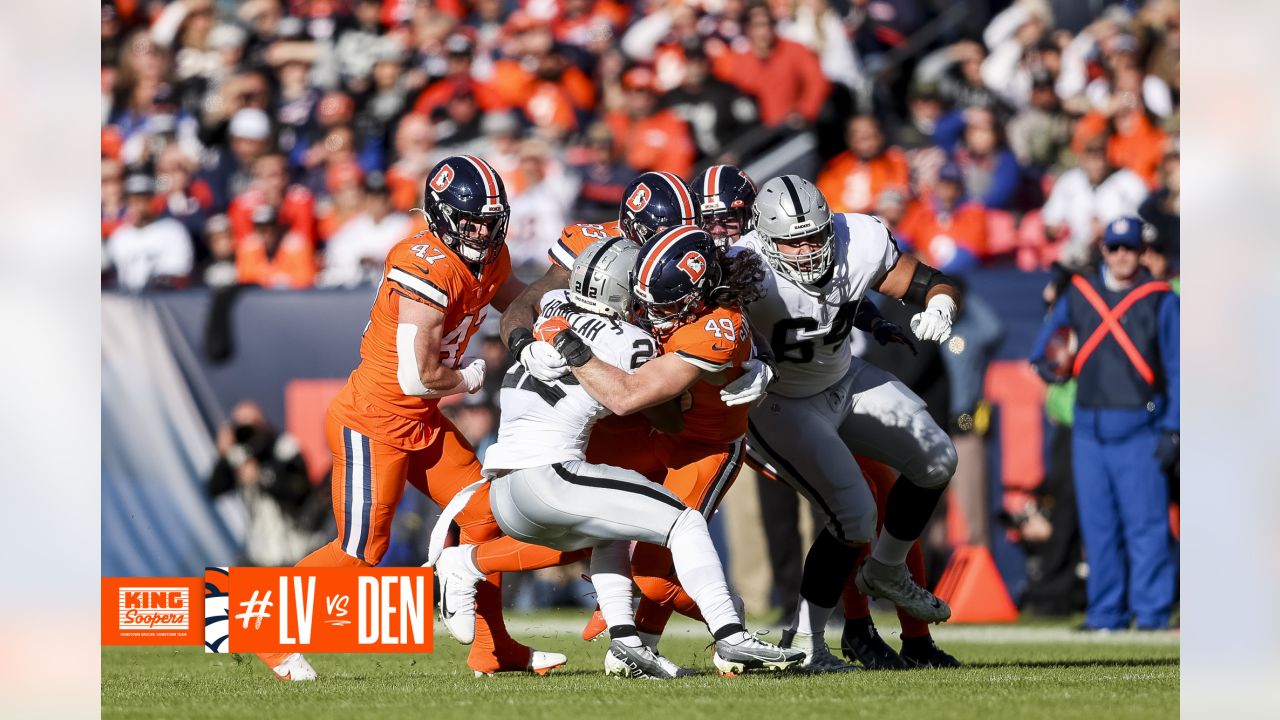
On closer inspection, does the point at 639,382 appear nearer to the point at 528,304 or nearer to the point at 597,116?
the point at 528,304

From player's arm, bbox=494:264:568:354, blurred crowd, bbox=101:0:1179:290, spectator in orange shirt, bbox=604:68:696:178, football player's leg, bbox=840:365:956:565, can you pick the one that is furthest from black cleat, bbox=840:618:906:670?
spectator in orange shirt, bbox=604:68:696:178

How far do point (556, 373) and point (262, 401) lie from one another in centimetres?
457

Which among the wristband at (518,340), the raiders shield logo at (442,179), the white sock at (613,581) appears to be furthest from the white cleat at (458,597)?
the raiders shield logo at (442,179)

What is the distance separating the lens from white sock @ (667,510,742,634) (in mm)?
5258

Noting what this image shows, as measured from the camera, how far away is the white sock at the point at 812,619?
19.9 ft

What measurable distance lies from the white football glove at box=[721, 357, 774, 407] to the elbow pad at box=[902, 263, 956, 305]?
0.89m

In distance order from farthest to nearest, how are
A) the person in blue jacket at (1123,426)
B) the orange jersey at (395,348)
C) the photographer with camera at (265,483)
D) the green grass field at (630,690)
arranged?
1. the photographer with camera at (265,483)
2. the person in blue jacket at (1123,426)
3. the orange jersey at (395,348)
4. the green grass field at (630,690)

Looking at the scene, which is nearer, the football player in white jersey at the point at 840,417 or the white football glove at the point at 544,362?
the white football glove at the point at 544,362

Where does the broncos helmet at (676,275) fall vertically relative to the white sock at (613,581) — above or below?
above

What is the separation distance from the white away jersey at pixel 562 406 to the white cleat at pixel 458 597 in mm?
446

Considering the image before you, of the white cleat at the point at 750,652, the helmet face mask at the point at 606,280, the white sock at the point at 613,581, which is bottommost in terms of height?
the white cleat at the point at 750,652

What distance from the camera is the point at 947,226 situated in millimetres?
10250

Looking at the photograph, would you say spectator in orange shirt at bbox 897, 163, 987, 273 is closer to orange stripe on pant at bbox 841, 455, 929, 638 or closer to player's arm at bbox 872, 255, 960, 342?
orange stripe on pant at bbox 841, 455, 929, 638

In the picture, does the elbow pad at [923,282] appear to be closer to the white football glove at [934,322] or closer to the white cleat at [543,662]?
the white football glove at [934,322]
